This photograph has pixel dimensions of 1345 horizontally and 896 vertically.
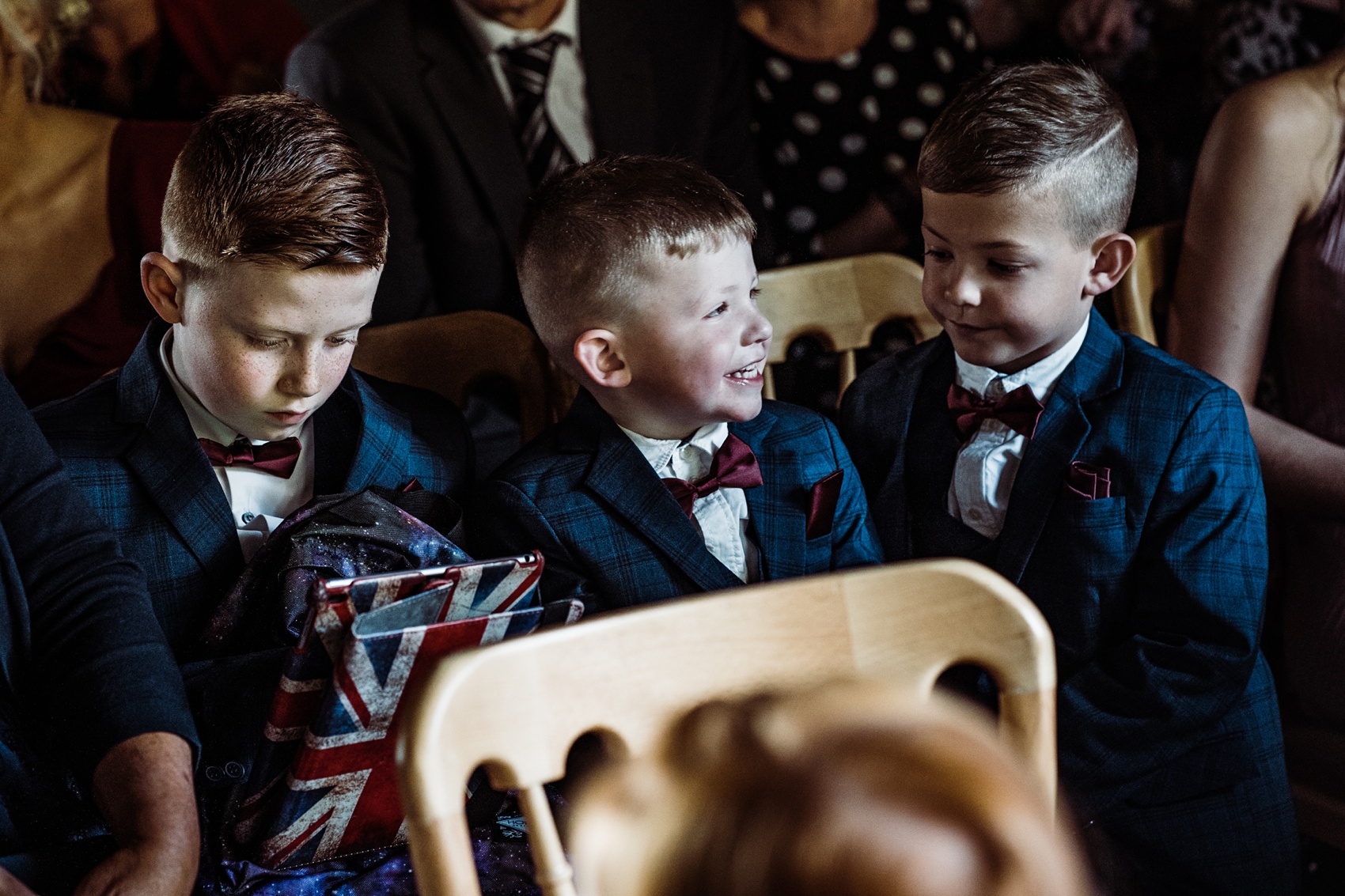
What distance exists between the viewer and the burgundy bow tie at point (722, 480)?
4.37 feet

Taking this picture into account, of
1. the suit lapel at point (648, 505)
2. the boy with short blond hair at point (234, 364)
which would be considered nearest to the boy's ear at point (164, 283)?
the boy with short blond hair at point (234, 364)

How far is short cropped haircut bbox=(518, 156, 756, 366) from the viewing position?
4.35ft

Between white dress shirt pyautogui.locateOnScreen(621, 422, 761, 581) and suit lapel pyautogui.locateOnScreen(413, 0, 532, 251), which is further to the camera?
suit lapel pyautogui.locateOnScreen(413, 0, 532, 251)

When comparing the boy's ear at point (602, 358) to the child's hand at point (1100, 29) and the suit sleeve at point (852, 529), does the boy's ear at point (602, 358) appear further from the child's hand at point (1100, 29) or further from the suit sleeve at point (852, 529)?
the child's hand at point (1100, 29)

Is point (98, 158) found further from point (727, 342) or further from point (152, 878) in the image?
point (152, 878)

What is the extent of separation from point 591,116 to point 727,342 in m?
0.94

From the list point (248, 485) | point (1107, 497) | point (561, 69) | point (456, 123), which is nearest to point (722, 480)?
A: point (1107, 497)

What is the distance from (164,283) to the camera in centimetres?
124

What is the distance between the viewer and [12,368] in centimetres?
197

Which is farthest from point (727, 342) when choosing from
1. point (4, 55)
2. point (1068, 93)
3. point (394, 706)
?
point (4, 55)

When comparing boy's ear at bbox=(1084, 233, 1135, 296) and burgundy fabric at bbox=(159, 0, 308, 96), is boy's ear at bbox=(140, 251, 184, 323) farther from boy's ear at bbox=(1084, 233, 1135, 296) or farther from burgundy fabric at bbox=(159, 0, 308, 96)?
burgundy fabric at bbox=(159, 0, 308, 96)

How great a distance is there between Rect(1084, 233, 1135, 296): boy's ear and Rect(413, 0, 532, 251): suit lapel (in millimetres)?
968

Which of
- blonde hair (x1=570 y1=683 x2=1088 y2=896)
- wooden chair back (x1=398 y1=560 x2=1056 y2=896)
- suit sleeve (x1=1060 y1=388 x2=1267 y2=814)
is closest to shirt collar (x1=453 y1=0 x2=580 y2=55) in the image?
suit sleeve (x1=1060 y1=388 x2=1267 y2=814)

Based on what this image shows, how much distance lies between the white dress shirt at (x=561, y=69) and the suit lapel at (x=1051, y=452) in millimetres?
1028
